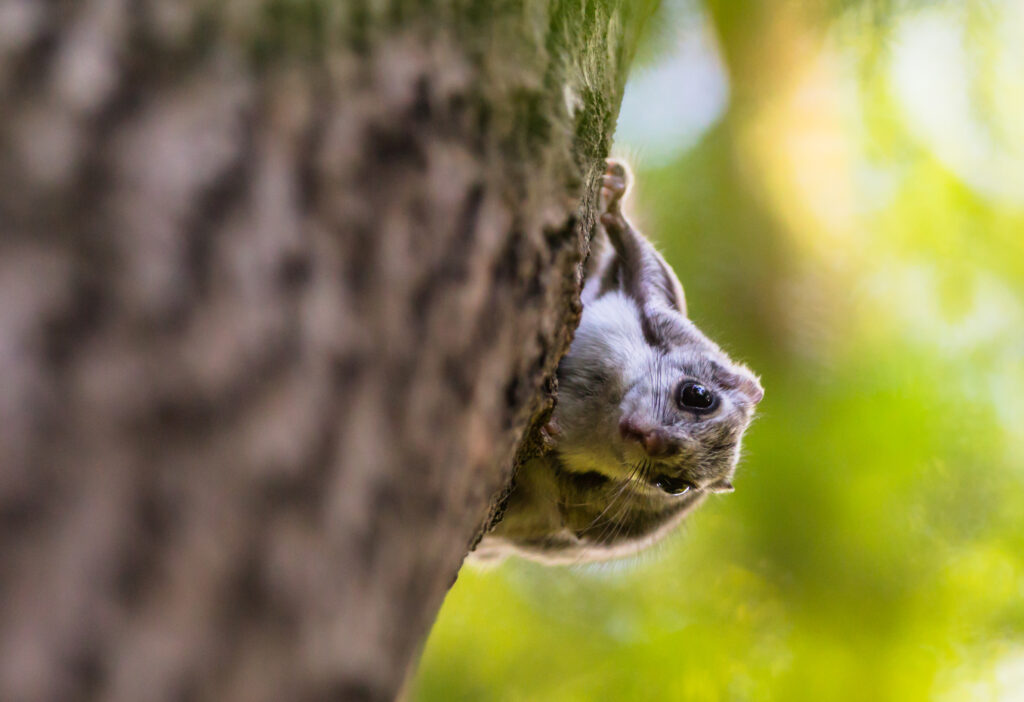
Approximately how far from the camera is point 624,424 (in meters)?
1.76

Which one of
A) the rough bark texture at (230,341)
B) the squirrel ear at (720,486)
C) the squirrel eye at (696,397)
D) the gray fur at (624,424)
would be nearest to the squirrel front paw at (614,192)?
the gray fur at (624,424)

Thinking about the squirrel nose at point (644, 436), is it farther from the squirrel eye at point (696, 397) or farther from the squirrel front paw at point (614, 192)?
the squirrel front paw at point (614, 192)

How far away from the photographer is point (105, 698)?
15.6 inches

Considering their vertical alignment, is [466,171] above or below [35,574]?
above

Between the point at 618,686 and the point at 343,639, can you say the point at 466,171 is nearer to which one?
the point at 343,639

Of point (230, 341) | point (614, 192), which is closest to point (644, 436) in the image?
point (614, 192)

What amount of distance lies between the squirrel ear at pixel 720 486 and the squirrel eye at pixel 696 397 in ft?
0.69

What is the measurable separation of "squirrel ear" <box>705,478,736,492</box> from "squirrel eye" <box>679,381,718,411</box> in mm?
211

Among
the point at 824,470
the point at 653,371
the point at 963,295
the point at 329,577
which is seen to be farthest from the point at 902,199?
the point at 329,577

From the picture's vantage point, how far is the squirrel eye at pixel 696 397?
6.24 ft

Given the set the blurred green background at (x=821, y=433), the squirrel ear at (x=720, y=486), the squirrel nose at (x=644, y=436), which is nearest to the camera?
the squirrel nose at (x=644, y=436)

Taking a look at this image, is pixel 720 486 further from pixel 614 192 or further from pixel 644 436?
pixel 614 192

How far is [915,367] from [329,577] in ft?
9.66

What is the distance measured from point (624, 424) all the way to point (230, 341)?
136 centimetres
